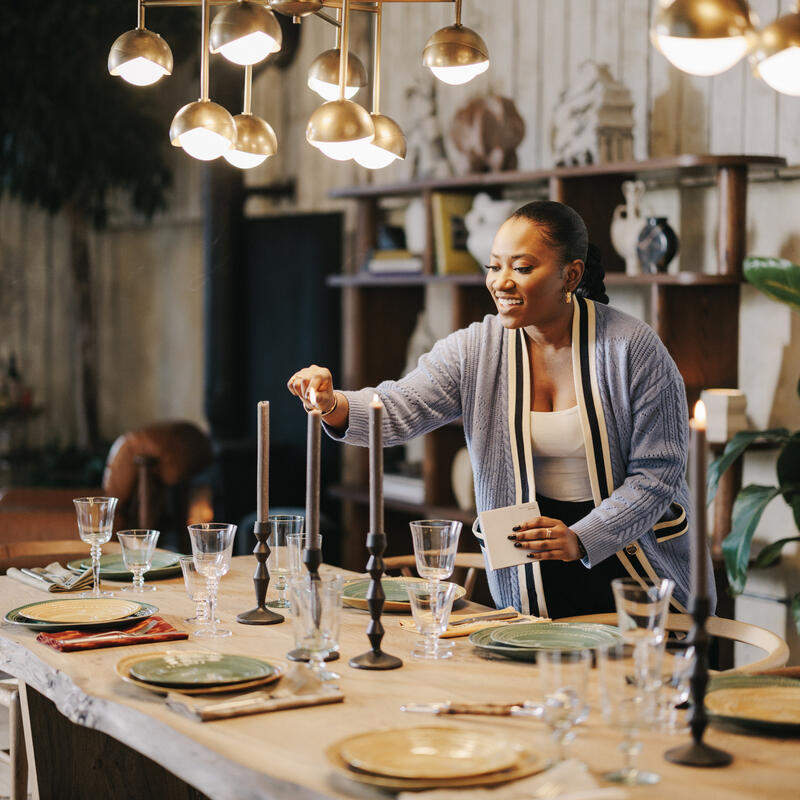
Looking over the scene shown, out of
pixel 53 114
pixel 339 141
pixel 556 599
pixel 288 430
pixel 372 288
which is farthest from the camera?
pixel 53 114

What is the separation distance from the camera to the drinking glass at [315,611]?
5.57 feet

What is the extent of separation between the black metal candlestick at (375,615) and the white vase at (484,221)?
2473mm

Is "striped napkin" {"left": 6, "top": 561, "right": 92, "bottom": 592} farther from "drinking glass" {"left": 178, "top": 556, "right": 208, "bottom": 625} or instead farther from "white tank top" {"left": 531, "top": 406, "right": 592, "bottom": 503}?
"white tank top" {"left": 531, "top": 406, "right": 592, "bottom": 503}

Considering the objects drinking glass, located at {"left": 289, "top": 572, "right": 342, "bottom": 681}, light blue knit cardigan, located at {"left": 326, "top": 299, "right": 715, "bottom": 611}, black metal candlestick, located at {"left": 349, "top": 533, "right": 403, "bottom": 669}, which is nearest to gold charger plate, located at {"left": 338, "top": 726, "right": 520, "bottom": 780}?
drinking glass, located at {"left": 289, "top": 572, "right": 342, "bottom": 681}

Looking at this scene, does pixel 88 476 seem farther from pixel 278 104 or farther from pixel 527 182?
pixel 527 182

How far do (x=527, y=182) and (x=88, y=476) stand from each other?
319 cm

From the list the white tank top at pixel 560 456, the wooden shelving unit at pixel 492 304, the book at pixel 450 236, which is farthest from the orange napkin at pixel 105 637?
the book at pixel 450 236

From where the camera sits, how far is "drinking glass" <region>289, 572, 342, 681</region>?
170 centimetres

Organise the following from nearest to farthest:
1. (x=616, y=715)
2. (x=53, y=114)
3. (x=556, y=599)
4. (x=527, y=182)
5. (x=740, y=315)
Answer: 1. (x=616, y=715)
2. (x=556, y=599)
3. (x=740, y=315)
4. (x=527, y=182)
5. (x=53, y=114)

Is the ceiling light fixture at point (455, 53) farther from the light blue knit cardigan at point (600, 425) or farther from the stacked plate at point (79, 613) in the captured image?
the stacked plate at point (79, 613)

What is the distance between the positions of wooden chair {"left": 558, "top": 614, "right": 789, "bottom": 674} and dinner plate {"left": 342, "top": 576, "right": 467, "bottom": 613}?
0.31m

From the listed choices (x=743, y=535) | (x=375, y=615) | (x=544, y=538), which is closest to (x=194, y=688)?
(x=375, y=615)

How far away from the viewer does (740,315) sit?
3812mm

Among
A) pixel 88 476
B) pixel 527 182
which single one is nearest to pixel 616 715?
pixel 527 182
